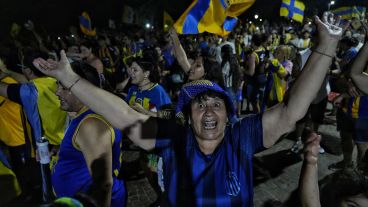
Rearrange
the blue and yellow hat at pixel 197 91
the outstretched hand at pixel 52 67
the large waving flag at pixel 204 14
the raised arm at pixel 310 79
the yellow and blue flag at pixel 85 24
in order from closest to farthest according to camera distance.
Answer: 1. the raised arm at pixel 310 79
2. the outstretched hand at pixel 52 67
3. the blue and yellow hat at pixel 197 91
4. the large waving flag at pixel 204 14
5. the yellow and blue flag at pixel 85 24

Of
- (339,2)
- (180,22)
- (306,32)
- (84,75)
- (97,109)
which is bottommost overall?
(97,109)

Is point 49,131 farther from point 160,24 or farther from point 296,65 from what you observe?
point 160,24

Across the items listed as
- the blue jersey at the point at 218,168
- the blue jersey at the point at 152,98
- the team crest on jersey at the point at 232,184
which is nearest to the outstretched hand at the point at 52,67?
the blue jersey at the point at 218,168

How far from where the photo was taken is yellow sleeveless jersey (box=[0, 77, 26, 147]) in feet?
13.8

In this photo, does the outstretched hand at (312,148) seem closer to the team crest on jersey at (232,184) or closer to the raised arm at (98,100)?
the team crest on jersey at (232,184)

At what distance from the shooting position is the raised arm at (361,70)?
288 cm

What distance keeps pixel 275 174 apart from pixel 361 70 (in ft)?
9.70

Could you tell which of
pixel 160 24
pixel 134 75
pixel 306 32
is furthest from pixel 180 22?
pixel 160 24

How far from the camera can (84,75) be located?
2.69 meters

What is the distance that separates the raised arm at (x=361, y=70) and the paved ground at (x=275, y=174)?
2.33 m

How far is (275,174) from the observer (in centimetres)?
543

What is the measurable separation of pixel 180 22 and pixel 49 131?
2905mm

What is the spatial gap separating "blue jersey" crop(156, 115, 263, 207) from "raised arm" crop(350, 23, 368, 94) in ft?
4.80

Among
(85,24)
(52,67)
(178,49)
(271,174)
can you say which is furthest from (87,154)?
(85,24)
